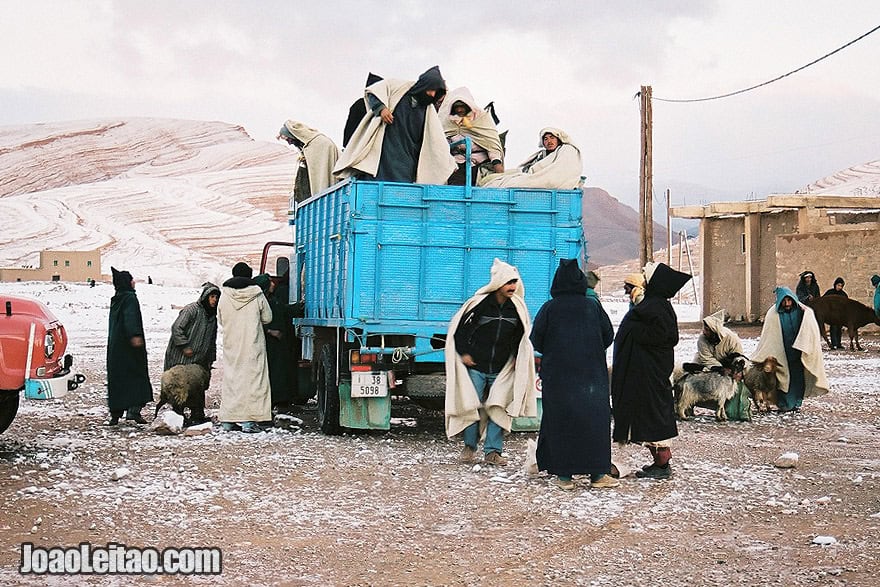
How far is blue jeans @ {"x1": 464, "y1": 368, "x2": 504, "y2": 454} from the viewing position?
26.7 ft

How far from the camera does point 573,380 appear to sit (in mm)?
7332

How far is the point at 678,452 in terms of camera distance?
8859 mm

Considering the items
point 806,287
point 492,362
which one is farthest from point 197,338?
point 806,287

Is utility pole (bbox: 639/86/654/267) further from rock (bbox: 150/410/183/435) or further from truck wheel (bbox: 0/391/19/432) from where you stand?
truck wheel (bbox: 0/391/19/432)

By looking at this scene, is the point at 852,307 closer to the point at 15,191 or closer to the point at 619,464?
the point at 619,464

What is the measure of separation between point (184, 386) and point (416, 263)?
2.64 metres

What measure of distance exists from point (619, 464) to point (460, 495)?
1.32 metres

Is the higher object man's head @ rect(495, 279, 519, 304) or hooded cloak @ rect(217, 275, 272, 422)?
man's head @ rect(495, 279, 519, 304)

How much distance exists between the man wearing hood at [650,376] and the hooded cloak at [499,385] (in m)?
0.73

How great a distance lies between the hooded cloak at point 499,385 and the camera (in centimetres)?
805

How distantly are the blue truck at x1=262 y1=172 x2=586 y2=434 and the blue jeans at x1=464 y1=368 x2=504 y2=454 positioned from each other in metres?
0.93

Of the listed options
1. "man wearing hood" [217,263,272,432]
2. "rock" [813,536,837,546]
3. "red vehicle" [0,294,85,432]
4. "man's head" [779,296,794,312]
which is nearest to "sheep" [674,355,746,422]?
"man's head" [779,296,794,312]

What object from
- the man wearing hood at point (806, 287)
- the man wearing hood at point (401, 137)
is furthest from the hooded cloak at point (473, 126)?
the man wearing hood at point (806, 287)

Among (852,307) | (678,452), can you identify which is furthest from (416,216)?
(852,307)
